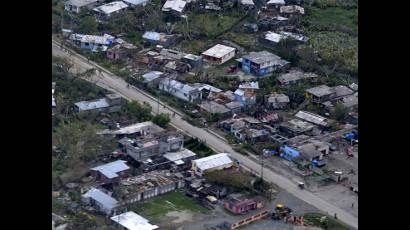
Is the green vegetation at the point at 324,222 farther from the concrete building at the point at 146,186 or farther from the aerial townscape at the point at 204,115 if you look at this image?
the concrete building at the point at 146,186

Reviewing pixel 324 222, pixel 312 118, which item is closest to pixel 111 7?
pixel 312 118

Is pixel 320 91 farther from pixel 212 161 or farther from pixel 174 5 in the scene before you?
pixel 174 5

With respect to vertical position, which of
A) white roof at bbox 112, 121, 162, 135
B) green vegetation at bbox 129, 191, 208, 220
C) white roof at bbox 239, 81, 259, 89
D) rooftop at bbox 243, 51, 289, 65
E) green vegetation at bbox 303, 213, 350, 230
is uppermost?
rooftop at bbox 243, 51, 289, 65

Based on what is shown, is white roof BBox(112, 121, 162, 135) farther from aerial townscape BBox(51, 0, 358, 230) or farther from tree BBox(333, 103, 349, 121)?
tree BBox(333, 103, 349, 121)

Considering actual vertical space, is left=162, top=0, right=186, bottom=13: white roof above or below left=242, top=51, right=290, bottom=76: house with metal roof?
above

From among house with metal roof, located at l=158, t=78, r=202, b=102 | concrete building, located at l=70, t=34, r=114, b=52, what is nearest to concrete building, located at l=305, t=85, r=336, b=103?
house with metal roof, located at l=158, t=78, r=202, b=102

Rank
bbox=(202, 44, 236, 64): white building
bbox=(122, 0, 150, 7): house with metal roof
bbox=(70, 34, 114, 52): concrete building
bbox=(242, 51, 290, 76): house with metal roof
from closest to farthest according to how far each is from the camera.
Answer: bbox=(242, 51, 290, 76): house with metal roof → bbox=(202, 44, 236, 64): white building → bbox=(70, 34, 114, 52): concrete building → bbox=(122, 0, 150, 7): house with metal roof

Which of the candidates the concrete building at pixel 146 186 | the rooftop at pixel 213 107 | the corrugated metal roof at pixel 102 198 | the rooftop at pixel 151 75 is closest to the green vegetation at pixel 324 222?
the concrete building at pixel 146 186
